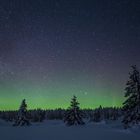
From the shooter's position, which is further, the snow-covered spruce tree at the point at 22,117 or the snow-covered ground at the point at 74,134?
the snow-covered spruce tree at the point at 22,117

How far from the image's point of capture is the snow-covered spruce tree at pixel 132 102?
35219 mm

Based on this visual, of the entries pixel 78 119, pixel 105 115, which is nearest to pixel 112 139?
pixel 78 119

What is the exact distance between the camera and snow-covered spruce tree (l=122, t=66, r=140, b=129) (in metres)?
35.2

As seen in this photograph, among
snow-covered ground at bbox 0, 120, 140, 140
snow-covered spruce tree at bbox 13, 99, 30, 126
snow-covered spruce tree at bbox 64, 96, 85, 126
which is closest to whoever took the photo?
snow-covered ground at bbox 0, 120, 140, 140

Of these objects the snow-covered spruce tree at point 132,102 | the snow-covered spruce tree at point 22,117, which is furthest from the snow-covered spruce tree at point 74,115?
the snow-covered spruce tree at point 132,102

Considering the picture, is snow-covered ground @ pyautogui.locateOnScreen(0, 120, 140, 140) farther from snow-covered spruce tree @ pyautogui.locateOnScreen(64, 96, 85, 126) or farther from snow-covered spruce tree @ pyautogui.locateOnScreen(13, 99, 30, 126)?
snow-covered spruce tree @ pyautogui.locateOnScreen(13, 99, 30, 126)

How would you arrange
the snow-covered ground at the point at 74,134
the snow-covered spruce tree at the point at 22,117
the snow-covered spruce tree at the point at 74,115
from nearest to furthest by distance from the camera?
the snow-covered ground at the point at 74,134, the snow-covered spruce tree at the point at 74,115, the snow-covered spruce tree at the point at 22,117

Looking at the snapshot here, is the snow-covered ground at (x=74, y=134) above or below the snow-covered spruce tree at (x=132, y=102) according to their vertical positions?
below

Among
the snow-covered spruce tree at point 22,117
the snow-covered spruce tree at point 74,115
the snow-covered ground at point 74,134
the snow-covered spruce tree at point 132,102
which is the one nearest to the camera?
the snow-covered ground at point 74,134

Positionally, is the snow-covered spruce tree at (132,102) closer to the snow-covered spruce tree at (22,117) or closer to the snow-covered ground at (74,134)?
the snow-covered ground at (74,134)

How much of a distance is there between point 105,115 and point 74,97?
323ft

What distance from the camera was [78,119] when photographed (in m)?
60.1

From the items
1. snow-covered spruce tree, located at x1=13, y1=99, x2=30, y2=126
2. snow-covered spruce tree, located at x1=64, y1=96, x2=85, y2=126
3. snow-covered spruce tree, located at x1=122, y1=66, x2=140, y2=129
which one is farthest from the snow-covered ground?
snow-covered spruce tree, located at x1=13, y1=99, x2=30, y2=126

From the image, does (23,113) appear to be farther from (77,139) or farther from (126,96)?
(77,139)
